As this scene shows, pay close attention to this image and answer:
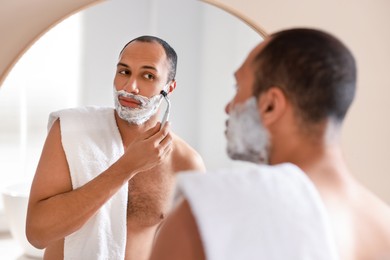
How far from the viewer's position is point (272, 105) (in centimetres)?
72

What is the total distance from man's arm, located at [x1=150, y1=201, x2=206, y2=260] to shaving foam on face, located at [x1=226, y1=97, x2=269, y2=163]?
180mm

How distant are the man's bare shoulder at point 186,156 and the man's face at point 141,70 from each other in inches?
6.3

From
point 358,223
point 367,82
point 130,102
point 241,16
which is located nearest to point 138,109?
point 130,102

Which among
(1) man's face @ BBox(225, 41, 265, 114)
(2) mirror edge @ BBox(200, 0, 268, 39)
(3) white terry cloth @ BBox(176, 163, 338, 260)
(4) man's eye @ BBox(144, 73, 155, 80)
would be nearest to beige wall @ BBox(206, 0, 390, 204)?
(2) mirror edge @ BBox(200, 0, 268, 39)

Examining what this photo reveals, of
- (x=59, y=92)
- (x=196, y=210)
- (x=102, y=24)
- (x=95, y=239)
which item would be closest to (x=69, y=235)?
(x=95, y=239)

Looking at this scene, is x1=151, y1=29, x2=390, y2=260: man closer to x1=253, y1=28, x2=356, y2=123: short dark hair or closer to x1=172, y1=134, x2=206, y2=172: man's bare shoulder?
x1=253, y1=28, x2=356, y2=123: short dark hair

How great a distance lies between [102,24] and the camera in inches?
53.9

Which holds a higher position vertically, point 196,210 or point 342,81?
point 342,81

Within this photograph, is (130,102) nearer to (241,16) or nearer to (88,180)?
(88,180)

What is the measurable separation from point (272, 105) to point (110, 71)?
2.30 ft

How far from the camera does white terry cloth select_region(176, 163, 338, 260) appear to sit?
59 centimetres

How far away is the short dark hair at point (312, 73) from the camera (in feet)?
2.27

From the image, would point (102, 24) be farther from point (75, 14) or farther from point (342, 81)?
point (342, 81)

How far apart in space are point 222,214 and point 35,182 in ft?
2.26
